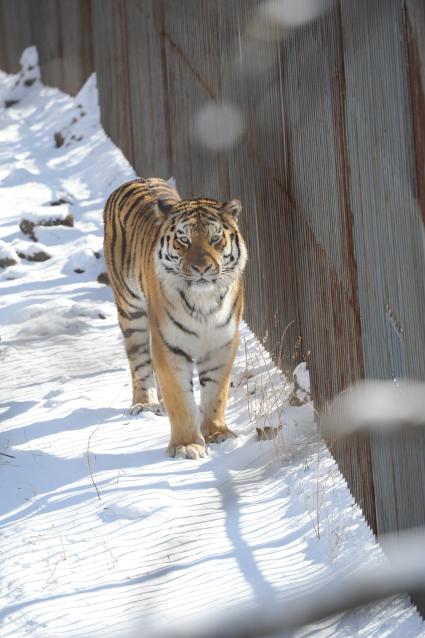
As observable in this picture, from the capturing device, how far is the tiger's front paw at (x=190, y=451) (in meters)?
4.95

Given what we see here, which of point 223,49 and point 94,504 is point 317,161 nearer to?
point 94,504

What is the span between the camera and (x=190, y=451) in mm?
4945

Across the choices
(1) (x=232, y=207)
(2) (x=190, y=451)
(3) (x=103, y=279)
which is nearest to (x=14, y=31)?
(3) (x=103, y=279)

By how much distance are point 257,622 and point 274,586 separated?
9.53 feet

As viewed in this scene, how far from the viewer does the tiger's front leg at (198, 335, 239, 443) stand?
516 cm

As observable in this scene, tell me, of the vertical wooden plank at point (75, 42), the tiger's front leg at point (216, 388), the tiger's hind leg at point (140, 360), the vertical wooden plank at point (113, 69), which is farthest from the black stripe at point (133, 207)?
the vertical wooden plank at point (75, 42)

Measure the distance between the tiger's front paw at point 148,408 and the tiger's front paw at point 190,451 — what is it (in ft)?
2.46

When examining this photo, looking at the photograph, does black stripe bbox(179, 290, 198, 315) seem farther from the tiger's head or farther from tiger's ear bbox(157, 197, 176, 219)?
tiger's ear bbox(157, 197, 176, 219)

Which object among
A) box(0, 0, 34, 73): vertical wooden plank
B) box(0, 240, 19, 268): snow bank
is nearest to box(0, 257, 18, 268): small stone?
box(0, 240, 19, 268): snow bank

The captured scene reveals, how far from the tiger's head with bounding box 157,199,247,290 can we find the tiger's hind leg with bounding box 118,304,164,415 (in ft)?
3.30

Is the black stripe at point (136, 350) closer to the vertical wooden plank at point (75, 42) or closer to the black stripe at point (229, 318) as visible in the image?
the black stripe at point (229, 318)

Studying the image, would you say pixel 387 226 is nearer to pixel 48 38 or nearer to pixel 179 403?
pixel 179 403

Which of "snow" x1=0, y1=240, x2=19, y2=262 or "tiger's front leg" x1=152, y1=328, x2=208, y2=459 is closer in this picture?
"tiger's front leg" x1=152, y1=328, x2=208, y2=459

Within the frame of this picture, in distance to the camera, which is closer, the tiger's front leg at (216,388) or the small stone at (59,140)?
the tiger's front leg at (216,388)
